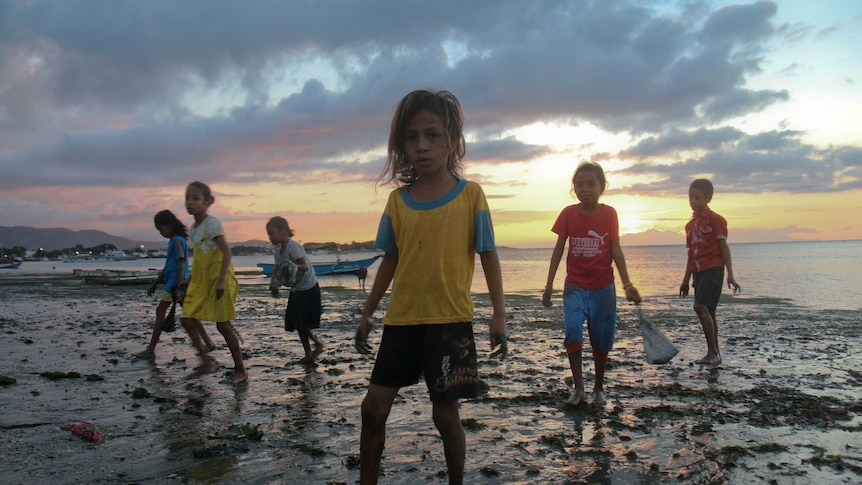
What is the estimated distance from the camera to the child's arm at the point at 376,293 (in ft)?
9.50

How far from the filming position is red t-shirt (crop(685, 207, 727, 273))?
713cm

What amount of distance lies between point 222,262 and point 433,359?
401cm

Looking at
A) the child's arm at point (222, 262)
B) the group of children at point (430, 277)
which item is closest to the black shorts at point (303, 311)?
the child's arm at point (222, 262)

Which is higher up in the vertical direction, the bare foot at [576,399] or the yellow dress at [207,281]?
the yellow dress at [207,281]

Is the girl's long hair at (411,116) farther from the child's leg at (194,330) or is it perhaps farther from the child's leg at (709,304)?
the child's leg at (709,304)

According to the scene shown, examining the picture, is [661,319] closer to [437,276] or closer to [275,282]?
[275,282]

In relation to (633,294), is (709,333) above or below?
below

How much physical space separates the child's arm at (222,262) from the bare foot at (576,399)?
3641 millimetres

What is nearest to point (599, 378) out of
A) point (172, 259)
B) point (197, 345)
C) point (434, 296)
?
point (434, 296)

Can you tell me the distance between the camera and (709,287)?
7117 millimetres

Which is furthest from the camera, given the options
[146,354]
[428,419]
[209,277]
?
[146,354]

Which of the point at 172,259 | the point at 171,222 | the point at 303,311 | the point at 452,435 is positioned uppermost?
the point at 171,222

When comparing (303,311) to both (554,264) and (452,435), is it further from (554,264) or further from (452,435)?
(452,435)

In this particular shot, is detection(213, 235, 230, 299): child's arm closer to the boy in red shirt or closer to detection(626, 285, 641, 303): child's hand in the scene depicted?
detection(626, 285, 641, 303): child's hand
